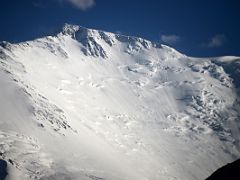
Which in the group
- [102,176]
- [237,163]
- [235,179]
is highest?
[102,176]

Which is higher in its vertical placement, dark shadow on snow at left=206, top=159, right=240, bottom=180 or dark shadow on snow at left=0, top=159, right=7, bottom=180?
dark shadow on snow at left=0, top=159, right=7, bottom=180

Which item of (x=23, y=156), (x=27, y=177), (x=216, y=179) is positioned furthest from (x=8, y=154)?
(x=216, y=179)

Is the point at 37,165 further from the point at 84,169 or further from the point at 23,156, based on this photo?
the point at 84,169

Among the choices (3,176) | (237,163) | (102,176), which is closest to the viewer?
(237,163)

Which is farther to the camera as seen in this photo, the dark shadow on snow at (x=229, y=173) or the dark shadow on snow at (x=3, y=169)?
the dark shadow on snow at (x=3, y=169)

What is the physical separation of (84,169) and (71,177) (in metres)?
15.2

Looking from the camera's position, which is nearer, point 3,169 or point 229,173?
point 229,173

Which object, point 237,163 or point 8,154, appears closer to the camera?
point 237,163

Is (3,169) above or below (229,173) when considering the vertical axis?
above

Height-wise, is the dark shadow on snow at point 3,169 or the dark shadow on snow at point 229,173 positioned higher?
the dark shadow on snow at point 3,169

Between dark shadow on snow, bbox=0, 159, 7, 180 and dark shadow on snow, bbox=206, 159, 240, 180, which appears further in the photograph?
dark shadow on snow, bbox=0, 159, 7, 180

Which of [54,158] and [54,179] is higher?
[54,158]

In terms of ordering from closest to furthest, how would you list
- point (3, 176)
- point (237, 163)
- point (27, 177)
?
point (237, 163) < point (3, 176) < point (27, 177)

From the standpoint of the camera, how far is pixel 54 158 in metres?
200
